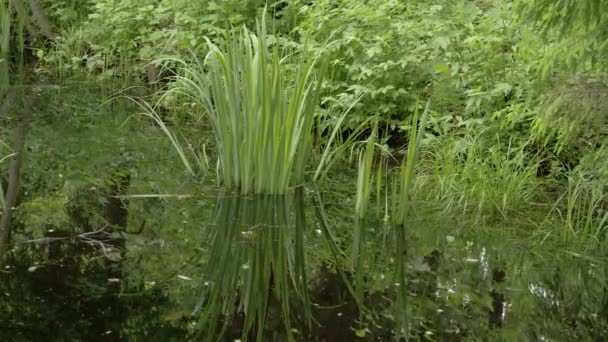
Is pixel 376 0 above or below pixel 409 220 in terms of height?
above

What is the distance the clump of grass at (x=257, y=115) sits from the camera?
15.9 feet

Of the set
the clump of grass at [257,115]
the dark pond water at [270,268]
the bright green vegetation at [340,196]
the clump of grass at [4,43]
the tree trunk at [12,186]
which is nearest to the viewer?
the dark pond water at [270,268]

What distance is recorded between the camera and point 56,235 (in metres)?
4.55

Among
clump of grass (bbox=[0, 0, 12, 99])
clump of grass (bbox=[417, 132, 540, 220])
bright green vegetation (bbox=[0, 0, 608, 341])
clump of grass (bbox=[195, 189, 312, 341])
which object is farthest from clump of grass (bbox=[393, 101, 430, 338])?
clump of grass (bbox=[0, 0, 12, 99])

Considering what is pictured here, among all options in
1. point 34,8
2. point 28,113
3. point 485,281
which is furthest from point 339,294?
point 34,8

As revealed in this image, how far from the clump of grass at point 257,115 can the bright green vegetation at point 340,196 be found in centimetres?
1

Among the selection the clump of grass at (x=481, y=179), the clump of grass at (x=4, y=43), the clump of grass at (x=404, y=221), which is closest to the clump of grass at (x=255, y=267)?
the clump of grass at (x=404, y=221)

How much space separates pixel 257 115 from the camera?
486cm

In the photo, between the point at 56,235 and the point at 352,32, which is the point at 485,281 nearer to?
the point at 56,235

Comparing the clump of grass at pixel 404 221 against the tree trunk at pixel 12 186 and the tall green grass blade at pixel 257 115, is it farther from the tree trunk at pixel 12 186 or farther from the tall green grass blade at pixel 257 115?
the tree trunk at pixel 12 186

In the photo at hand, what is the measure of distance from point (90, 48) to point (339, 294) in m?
6.71

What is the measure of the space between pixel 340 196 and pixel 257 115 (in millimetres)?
1103

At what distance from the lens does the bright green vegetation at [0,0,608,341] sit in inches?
150

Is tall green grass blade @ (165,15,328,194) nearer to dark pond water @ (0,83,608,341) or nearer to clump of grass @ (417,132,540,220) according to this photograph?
dark pond water @ (0,83,608,341)
